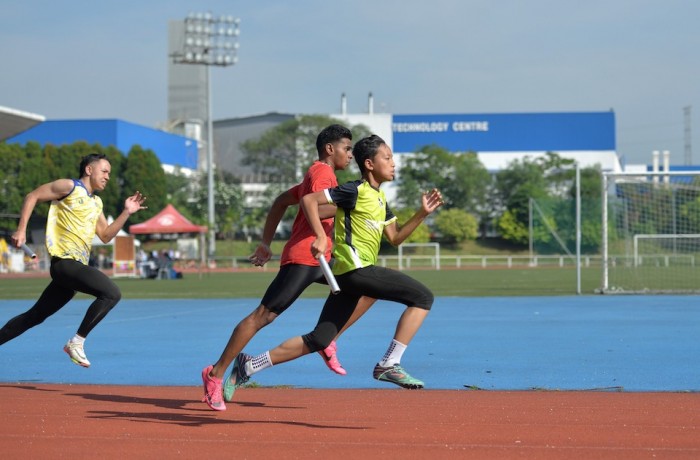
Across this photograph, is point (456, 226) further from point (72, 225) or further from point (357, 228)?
point (357, 228)

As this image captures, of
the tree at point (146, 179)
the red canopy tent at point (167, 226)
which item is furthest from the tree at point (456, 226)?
the red canopy tent at point (167, 226)

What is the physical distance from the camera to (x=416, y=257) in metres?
60.6

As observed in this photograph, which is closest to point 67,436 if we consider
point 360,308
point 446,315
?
point 360,308

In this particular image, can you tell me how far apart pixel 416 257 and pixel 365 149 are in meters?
53.3

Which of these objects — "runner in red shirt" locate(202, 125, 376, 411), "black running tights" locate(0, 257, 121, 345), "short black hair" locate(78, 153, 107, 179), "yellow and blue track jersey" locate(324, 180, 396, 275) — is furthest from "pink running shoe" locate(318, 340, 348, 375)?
"short black hair" locate(78, 153, 107, 179)

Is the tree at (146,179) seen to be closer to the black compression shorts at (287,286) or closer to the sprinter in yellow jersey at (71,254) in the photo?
the sprinter in yellow jersey at (71,254)

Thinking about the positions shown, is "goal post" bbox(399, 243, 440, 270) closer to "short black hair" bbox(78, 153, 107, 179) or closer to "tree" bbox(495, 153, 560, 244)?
"tree" bbox(495, 153, 560, 244)

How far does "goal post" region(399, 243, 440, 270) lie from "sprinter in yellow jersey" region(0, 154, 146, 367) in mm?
47605

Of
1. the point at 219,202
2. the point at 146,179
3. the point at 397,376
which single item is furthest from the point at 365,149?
the point at 219,202

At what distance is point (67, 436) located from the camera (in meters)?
6.45

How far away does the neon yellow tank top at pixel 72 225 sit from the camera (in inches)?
353

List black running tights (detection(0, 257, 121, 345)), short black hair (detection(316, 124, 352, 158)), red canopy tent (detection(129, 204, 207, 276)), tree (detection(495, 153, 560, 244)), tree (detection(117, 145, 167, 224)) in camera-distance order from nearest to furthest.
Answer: short black hair (detection(316, 124, 352, 158))
black running tights (detection(0, 257, 121, 345))
red canopy tent (detection(129, 204, 207, 276))
tree (detection(117, 145, 167, 224))
tree (detection(495, 153, 560, 244))

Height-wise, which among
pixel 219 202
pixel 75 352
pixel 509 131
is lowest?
pixel 75 352

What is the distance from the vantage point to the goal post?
5912 centimetres
